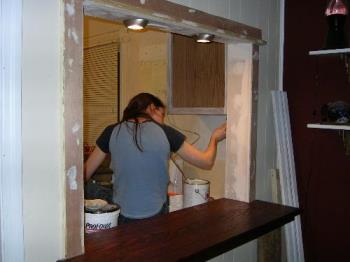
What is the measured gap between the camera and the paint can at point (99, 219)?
1.62 m

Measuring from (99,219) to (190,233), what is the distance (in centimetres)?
42

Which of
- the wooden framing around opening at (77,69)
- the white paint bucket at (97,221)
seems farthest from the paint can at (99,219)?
the wooden framing around opening at (77,69)

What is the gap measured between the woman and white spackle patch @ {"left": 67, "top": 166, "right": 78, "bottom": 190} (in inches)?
30.3

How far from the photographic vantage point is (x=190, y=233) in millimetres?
1545

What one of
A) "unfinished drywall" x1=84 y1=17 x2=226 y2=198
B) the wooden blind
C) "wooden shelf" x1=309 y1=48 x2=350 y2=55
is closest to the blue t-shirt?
"unfinished drywall" x1=84 y1=17 x2=226 y2=198

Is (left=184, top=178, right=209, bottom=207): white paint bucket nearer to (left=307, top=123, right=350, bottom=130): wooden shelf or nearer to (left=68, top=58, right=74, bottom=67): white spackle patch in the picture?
(left=307, top=123, right=350, bottom=130): wooden shelf

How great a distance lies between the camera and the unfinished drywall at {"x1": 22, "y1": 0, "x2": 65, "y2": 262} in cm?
108

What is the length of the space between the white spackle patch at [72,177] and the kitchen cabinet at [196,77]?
4.14ft

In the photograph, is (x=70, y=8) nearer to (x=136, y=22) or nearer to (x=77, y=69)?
(x=77, y=69)

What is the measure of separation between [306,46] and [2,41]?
1787 mm

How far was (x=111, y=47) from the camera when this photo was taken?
3623mm

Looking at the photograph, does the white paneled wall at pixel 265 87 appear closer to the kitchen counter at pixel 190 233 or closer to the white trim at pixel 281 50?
the white trim at pixel 281 50

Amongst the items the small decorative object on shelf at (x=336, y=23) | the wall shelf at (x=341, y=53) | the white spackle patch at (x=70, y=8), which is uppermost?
the small decorative object on shelf at (x=336, y=23)

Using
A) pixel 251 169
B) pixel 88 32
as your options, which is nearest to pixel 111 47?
pixel 88 32
